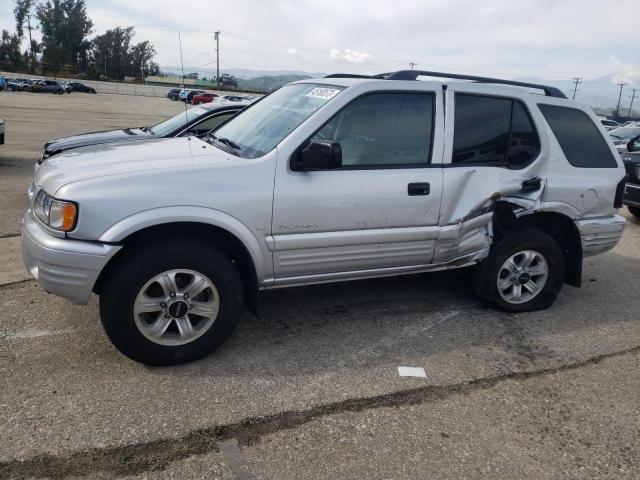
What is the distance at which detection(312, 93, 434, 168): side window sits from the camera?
12.0 feet

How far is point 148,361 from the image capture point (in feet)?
10.7

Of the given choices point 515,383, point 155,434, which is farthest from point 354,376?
point 155,434

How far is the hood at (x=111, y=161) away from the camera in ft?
10.5

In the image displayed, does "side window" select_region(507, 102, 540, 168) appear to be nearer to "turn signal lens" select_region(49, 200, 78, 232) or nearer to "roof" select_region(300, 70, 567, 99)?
"roof" select_region(300, 70, 567, 99)

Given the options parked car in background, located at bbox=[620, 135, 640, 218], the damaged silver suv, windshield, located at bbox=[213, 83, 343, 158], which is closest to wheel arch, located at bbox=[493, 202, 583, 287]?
the damaged silver suv

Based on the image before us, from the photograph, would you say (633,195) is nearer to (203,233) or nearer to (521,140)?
(521,140)

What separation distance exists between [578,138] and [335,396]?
319 cm

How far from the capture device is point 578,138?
15.0 ft

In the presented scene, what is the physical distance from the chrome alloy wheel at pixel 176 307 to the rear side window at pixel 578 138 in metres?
3.20

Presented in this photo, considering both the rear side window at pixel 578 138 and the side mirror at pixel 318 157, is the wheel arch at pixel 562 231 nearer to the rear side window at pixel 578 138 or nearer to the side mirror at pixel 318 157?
the rear side window at pixel 578 138

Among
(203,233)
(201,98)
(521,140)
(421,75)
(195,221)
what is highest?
(201,98)

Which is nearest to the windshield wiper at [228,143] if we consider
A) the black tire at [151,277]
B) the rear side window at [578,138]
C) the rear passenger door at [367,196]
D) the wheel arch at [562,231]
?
the rear passenger door at [367,196]

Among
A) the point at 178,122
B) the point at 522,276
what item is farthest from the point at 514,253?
the point at 178,122

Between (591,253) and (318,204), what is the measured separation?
9.30ft
